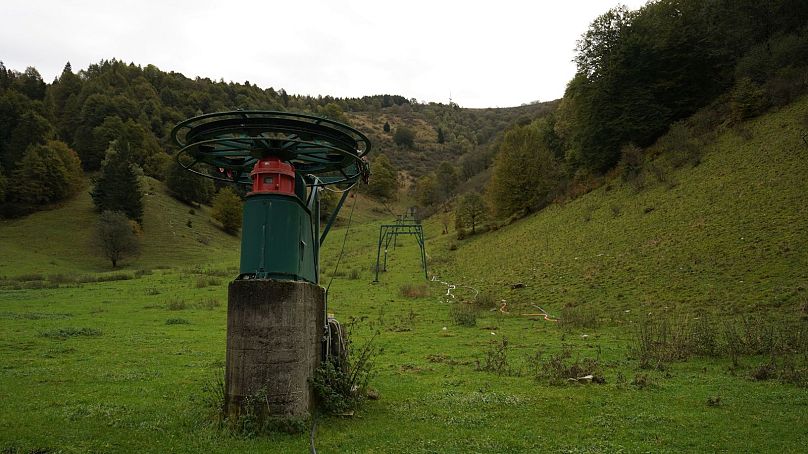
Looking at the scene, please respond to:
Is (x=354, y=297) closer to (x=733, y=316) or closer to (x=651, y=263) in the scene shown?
(x=651, y=263)

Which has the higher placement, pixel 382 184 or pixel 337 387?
pixel 382 184

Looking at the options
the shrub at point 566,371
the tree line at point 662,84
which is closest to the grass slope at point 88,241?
the tree line at point 662,84

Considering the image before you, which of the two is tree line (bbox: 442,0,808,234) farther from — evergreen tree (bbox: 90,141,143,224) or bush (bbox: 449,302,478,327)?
evergreen tree (bbox: 90,141,143,224)

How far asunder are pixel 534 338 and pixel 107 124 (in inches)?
4071

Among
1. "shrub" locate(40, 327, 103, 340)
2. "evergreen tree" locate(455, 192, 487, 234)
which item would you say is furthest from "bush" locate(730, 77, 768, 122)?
"shrub" locate(40, 327, 103, 340)

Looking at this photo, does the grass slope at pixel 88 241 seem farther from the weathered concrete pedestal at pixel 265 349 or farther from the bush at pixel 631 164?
the weathered concrete pedestal at pixel 265 349

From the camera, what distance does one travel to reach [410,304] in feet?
87.8

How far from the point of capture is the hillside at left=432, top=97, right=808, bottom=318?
778 inches

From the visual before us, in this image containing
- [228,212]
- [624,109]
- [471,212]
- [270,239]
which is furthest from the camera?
[228,212]

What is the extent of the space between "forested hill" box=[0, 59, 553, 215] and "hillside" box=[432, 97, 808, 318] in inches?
1234

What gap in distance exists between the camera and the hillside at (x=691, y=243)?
19750 mm

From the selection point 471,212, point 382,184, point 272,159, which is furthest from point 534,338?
point 382,184

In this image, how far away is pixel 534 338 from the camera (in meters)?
16.9

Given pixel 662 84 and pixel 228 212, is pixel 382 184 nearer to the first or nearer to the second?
pixel 228 212
